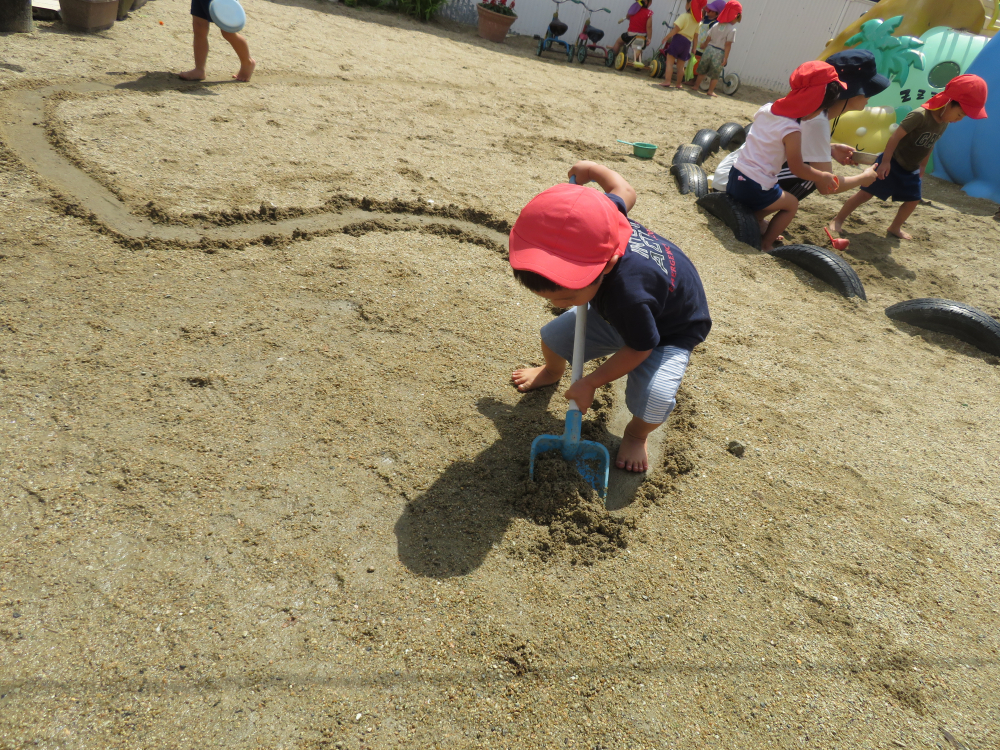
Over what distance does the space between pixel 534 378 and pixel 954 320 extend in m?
2.85

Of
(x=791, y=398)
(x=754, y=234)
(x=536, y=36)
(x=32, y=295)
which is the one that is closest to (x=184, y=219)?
(x=32, y=295)

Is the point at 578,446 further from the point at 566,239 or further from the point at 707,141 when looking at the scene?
the point at 707,141

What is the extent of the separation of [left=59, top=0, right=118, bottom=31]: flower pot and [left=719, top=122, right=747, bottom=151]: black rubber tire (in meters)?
6.11

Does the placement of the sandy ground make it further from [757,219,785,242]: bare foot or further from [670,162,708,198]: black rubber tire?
[670,162,708,198]: black rubber tire

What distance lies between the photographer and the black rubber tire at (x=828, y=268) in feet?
12.7

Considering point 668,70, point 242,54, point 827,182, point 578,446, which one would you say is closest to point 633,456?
point 578,446

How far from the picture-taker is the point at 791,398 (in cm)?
285

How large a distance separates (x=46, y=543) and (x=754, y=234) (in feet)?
14.4

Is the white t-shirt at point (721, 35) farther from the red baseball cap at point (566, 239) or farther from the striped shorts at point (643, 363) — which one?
the red baseball cap at point (566, 239)

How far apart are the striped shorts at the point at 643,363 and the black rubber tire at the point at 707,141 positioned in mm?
4159

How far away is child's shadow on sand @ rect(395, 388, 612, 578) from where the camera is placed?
6.16 ft

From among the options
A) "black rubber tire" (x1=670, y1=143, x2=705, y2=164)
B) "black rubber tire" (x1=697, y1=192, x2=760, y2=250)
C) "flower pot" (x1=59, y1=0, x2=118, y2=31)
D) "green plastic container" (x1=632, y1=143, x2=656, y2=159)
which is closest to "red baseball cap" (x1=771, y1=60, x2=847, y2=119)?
"black rubber tire" (x1=697, y1=192, x2=760, y2=250)

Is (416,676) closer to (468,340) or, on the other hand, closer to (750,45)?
(468,340)

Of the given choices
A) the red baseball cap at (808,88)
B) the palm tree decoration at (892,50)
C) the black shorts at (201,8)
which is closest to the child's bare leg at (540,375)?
the red baseball cap at (808,88)
